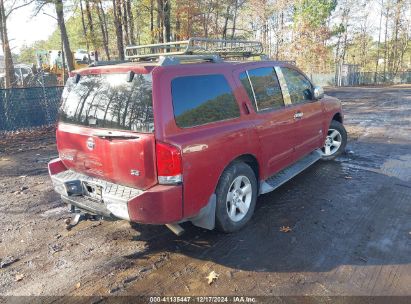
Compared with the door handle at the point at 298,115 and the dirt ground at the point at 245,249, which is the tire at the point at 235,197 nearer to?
the dirt ground at the point at 245,249

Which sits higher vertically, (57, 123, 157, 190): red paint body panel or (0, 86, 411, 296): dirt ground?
(57, 123, 157, 190): red paint body panel

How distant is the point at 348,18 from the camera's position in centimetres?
4206

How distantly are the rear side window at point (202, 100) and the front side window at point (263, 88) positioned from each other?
0.38 metres

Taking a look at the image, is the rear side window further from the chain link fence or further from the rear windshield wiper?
the chain link fence

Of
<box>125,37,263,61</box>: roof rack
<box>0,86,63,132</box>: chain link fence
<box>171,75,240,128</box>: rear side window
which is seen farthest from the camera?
<box>0,86,63,132</box>: chain link fence

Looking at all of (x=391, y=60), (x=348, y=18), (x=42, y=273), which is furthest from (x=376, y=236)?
(x=391, y=60)

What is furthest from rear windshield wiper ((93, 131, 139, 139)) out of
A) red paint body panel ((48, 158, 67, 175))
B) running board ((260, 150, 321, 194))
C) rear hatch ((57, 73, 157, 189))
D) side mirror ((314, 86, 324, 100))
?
side mirror ((314, 86, 324, 100))

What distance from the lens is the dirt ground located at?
298 cm

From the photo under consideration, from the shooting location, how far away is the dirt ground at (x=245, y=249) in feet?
9.79

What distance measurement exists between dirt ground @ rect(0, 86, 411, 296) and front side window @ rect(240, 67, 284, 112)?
1.39 m

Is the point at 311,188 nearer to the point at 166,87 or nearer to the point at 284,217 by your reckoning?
the point at 284,217

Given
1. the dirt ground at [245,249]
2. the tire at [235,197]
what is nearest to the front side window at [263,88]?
the tire at [235,197]

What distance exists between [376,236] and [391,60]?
52.1 m

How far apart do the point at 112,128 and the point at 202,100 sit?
3.08 ft
